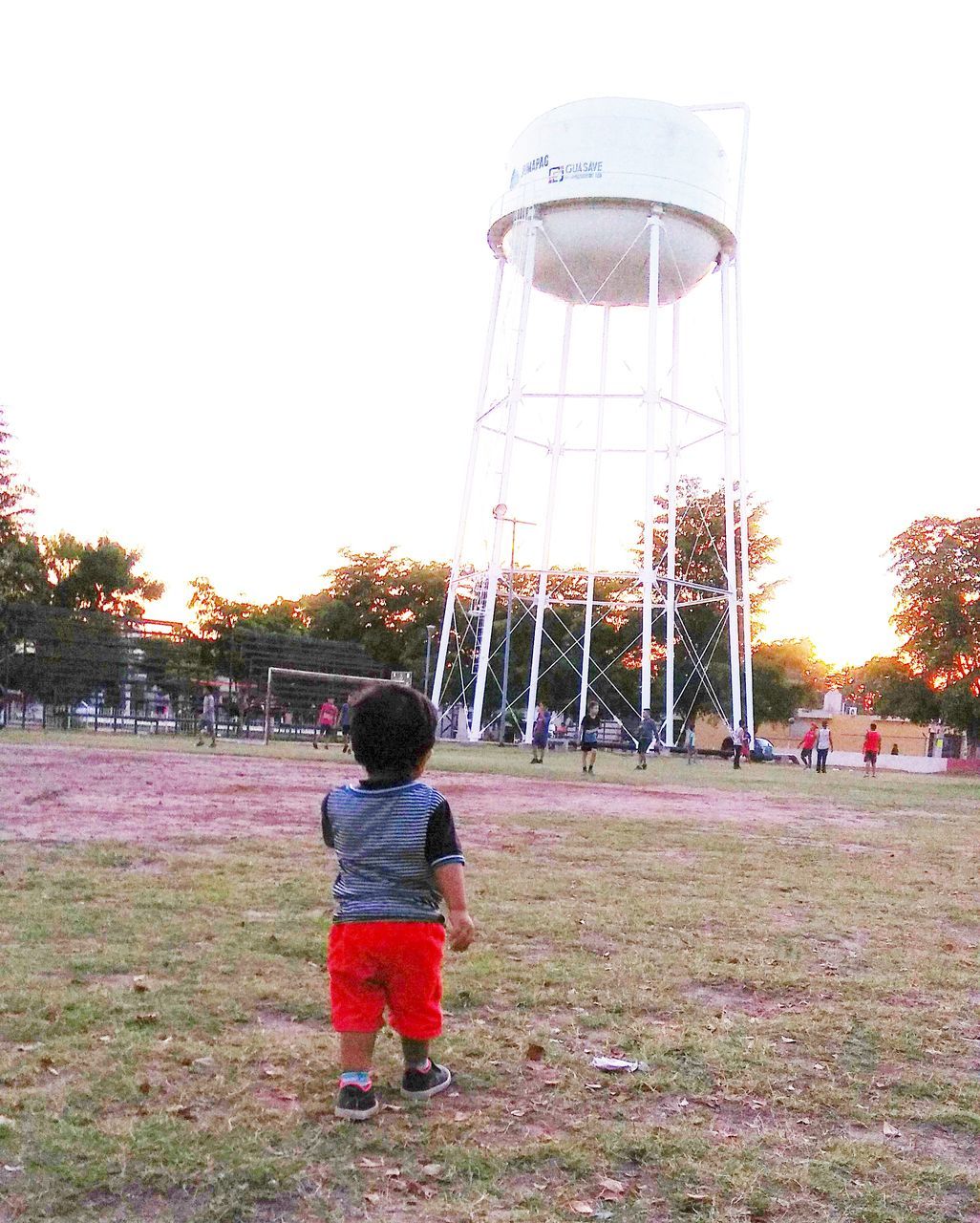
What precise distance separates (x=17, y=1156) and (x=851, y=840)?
418 inches

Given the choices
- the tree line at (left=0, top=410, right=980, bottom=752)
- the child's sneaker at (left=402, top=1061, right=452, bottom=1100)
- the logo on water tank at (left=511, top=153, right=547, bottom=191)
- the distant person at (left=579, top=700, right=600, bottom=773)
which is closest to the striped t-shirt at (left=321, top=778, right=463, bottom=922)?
the child's sneaker at (left=402, top=1061, right=452, bottom=1100)

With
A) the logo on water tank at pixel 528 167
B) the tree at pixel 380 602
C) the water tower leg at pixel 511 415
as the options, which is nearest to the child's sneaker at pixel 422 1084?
the water tower leg at pixel 511 415

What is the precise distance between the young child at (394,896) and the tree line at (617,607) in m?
39.8

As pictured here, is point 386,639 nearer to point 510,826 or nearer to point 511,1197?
point 510,826

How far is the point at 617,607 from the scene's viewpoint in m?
42.6

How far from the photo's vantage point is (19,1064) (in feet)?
13.1

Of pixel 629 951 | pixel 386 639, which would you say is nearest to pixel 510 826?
pixel 629 951

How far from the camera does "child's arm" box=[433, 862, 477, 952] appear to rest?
3795 mm

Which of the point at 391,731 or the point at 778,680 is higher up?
the point at 778,680

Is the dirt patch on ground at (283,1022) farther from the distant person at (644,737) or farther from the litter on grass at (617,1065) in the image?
the distant person at (644,737)

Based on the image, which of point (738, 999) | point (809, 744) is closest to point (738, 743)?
point (809, 744)

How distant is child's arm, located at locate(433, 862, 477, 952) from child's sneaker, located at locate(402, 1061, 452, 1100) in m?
0.42

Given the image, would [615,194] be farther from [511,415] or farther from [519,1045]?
[519,1045]

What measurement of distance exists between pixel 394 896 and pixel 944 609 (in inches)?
1957
